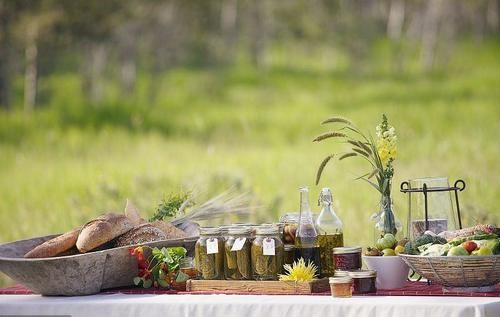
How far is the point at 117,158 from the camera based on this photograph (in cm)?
1084

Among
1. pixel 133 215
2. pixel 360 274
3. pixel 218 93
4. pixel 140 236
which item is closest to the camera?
pixel 360 274

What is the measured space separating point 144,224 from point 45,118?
814 centimetres

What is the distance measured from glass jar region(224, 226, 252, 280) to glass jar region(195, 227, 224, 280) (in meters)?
0.03

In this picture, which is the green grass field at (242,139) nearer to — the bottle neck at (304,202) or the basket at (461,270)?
the bottle neck at (304,202)

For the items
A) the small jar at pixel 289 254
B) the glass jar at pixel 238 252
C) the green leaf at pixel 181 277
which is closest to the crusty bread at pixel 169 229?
the green leaf at pixel 181 277

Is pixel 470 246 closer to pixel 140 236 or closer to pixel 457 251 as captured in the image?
pixel 457 251

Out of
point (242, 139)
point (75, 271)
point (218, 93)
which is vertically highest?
point (218, 93)

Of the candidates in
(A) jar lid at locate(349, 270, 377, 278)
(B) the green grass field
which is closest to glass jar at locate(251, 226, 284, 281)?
(A) jar lid at locate(349, 270, 377, 278)

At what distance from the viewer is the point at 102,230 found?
3607 mm

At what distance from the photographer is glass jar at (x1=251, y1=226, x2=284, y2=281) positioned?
3.41 m

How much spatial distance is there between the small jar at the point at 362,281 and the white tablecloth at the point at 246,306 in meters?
0.10

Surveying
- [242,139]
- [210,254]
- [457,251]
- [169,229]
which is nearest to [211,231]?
[210,254]

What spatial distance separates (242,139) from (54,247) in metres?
7.58

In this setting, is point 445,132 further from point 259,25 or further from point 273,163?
point 259,25
